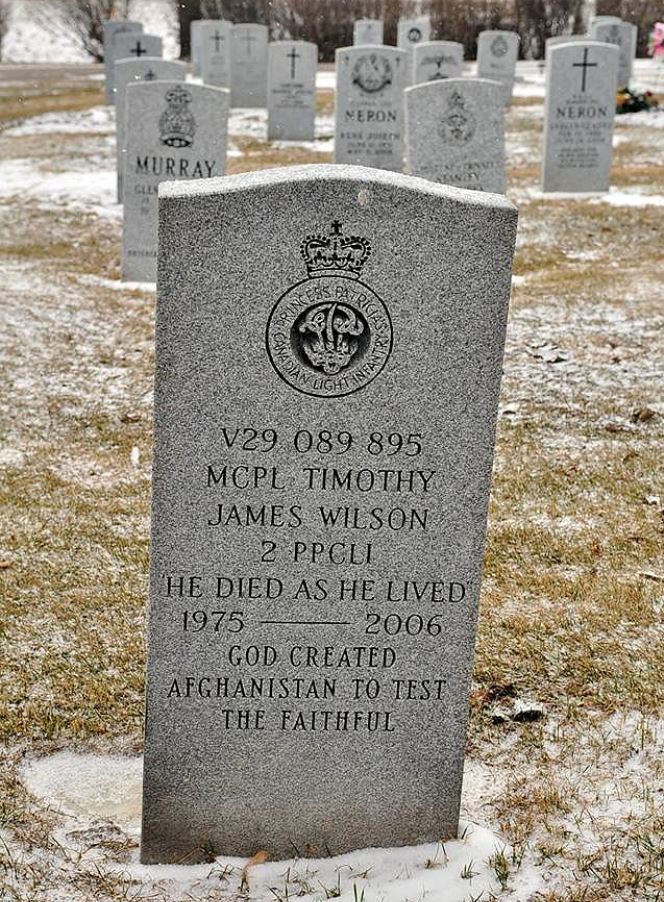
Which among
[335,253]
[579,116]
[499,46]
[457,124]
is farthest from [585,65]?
[335,253]

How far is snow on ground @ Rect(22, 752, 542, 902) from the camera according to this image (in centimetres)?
322

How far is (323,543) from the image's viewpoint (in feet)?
10.3

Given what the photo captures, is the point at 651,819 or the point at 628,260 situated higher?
the point at 628,260

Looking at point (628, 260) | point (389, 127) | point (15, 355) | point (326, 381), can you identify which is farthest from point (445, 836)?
point (389, 127)

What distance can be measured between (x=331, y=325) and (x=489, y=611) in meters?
2.19

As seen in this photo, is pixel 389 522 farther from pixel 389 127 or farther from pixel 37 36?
pixel 37 36

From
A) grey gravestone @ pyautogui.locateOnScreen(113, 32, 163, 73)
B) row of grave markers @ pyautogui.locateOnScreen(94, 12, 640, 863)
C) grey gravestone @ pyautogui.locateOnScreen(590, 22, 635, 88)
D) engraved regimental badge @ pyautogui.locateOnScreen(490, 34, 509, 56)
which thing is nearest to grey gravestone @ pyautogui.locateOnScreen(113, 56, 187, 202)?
grey gravestone @ pyautogui.locateOnScreen(113, 32, 163, 73)

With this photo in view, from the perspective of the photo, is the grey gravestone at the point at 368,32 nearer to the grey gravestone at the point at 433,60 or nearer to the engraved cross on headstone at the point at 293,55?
the engraved cross on headstone at the point at 293,55

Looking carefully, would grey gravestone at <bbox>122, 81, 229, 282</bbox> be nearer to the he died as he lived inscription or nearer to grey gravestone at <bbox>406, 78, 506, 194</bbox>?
grey gravestone at <bbox>406, 78, 506, 194</bbox>

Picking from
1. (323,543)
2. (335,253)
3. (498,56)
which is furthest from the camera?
(498,56)

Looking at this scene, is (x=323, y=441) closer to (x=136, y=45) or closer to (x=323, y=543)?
(x=323, y=543)

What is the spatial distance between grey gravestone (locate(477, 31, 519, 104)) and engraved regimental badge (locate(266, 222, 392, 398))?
2461 centimetres

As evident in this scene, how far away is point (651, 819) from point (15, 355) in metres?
6.02

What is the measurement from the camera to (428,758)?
337 cm
